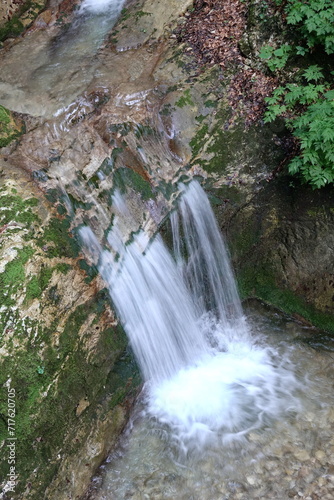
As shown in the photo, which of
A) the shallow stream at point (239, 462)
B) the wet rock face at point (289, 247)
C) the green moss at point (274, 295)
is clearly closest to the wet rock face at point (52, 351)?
the shallow stream at point (239, 462)

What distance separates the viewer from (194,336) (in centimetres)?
546

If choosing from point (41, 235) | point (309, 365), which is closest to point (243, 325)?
point (309, 365)

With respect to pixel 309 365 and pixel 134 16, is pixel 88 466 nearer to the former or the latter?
pixel 309 365

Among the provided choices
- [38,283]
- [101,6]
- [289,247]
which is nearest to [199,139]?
[289,247]

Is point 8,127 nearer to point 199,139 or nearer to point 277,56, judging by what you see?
point 199,139

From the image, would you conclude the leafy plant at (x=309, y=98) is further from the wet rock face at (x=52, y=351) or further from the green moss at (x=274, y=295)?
the wet rock face at (x=52, y=351)

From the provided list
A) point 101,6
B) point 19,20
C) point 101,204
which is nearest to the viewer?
point 101,204

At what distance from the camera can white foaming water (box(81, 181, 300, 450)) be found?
4676 millimetres

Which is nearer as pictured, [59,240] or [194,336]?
[59,240]

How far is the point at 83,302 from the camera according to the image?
4.23 m

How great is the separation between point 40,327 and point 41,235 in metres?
0.94

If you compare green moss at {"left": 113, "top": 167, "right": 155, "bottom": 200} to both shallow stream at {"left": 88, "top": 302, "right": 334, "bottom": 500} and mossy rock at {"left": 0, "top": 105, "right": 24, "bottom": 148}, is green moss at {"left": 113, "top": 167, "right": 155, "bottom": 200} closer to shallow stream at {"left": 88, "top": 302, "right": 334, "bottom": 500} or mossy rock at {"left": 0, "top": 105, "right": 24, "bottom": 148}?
mossy rock at {"left": 0, "top": 105, "right": 24, "bottom": 148}

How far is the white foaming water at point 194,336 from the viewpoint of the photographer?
468 cm

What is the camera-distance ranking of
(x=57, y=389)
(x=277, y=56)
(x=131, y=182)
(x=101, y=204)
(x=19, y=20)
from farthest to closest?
(x=19, y=20), (x=277, y=56), (x=131, y=182), (x=101, y=204), (x=57, y=389)
